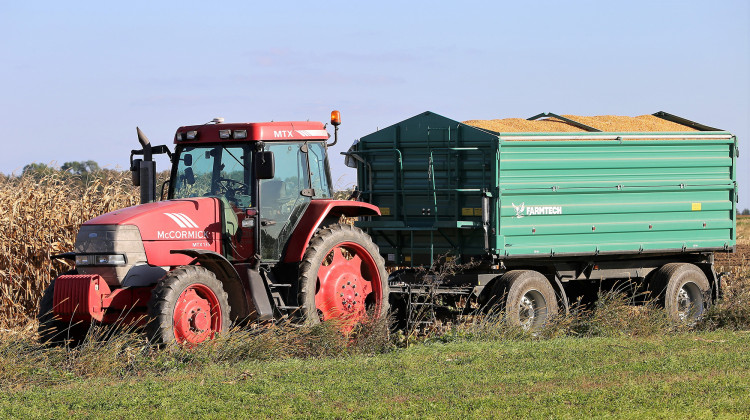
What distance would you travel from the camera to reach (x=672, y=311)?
14.1 meters

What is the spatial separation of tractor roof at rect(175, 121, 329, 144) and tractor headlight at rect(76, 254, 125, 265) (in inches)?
71.5

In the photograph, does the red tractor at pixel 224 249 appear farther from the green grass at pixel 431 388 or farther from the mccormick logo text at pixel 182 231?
the green grass at pixel 431 388

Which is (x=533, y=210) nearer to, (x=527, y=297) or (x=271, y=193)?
(x=527, y=297)

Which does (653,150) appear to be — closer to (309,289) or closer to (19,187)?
(309,289)

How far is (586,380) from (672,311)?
5823 millimetres

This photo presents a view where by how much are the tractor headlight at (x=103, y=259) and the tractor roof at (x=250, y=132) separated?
1.82 meters

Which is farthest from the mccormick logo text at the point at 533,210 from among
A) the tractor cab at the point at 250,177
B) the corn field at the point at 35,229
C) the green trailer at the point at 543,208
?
the corn field at the point at 35,229

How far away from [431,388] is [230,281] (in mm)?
2756

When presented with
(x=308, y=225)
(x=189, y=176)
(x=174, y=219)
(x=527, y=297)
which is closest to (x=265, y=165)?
(x=174, y=219)

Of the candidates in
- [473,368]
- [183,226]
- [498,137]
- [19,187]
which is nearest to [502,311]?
[498,137]

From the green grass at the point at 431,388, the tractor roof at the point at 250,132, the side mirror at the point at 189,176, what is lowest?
the green grass at the point at 431,388

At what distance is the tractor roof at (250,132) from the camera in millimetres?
10680

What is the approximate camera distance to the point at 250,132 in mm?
10656

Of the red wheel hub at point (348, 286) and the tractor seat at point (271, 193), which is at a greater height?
the tractor seat at point (271, 193)
